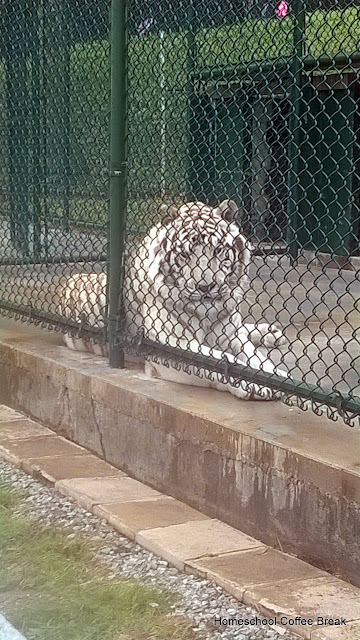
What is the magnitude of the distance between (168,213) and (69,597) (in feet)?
7.70

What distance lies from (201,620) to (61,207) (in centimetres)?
490

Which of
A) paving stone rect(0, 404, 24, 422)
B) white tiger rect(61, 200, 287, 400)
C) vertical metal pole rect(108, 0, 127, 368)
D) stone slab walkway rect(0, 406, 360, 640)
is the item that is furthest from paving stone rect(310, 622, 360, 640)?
paving stone rect(0, 404, 24, 422)

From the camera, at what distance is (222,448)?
3957 millimetres

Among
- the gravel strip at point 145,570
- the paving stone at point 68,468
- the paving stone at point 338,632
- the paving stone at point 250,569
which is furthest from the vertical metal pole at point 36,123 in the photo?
the paving stone at point 338,632

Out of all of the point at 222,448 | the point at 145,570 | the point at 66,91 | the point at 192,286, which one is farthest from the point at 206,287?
the point at 66,91

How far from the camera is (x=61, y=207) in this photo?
24.8 feet

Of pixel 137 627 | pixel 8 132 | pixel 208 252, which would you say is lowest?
pixel 137 627

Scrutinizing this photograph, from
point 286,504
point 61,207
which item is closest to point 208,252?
point 286,504

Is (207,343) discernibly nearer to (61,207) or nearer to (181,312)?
(181,312)

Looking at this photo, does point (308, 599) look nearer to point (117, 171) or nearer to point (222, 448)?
point (222, 448)

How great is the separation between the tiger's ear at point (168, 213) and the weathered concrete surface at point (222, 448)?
85 cm

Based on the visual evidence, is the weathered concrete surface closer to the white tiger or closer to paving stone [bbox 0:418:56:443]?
paving stone [bbox 0:418:56:443]

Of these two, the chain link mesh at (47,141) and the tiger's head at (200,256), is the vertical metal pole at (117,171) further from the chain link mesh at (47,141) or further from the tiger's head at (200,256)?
the chain link mesh at (47,141)

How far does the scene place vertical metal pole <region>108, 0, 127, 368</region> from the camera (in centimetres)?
490
